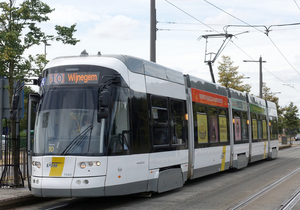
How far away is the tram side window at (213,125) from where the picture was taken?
13.5m

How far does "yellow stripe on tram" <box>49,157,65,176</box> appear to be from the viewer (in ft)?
26.7

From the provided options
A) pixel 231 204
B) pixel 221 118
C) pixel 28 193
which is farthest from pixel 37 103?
pixel 221 118

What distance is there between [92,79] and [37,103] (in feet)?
4.41

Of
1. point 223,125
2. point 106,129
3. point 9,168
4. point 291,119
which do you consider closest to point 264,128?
point 223,125

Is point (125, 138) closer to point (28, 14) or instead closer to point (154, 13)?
point (28, 14)

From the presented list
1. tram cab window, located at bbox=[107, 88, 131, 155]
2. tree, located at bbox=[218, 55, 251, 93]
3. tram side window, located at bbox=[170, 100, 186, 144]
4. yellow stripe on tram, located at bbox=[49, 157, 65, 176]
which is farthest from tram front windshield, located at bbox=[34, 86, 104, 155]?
tree, located at bbox=[218, 55, 251, 93]

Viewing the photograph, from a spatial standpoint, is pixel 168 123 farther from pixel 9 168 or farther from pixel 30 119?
pixel 9 168

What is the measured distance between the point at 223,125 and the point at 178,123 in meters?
4.21

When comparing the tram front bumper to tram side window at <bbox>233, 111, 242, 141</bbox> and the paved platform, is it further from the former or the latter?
tram side window at <bbox>233, 111, 242, 141</bbox>

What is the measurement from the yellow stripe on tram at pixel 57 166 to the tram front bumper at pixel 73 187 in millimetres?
113

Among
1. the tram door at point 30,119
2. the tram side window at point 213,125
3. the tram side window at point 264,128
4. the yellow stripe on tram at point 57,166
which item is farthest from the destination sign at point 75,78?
the tram side window at point 264,128

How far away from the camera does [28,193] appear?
9.85 metres

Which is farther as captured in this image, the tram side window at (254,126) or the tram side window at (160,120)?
the tram side window at (254,126)

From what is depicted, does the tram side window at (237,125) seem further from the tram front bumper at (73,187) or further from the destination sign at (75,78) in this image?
the tram front bumper at (73,187)
